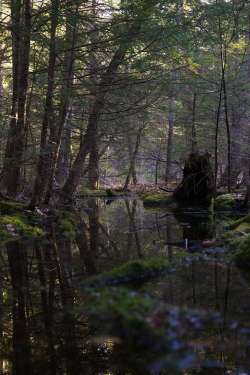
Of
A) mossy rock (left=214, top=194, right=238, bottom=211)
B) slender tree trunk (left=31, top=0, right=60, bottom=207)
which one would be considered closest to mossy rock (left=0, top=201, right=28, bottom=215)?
slender tree trunk (left=31, top=0, right=60, bottom=207)

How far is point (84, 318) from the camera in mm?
4477

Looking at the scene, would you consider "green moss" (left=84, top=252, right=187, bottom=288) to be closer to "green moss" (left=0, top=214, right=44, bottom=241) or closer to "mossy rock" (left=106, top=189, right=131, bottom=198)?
"green moss" (left=0, top=214, right=44, bottom=241)

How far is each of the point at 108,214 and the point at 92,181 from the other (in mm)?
11358

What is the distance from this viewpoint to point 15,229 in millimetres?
9430

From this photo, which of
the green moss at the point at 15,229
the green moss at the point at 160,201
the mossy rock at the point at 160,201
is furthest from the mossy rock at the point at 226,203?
the green moss at the point at 15,229

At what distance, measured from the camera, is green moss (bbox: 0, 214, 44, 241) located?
9104 millimetres

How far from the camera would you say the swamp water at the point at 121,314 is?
352cm

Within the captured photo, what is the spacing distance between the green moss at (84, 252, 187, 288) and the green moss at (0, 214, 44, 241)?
3.82 meters

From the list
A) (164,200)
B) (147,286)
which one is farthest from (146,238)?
(164,200)

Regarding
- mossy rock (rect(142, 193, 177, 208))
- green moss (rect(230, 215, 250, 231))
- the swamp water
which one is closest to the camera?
the swamp water

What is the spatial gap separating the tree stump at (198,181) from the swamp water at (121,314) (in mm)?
8882

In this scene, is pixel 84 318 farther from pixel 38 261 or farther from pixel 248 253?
pixel 248 253

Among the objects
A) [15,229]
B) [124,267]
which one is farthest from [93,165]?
[124,267]

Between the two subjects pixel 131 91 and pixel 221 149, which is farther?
pixel 221 149
